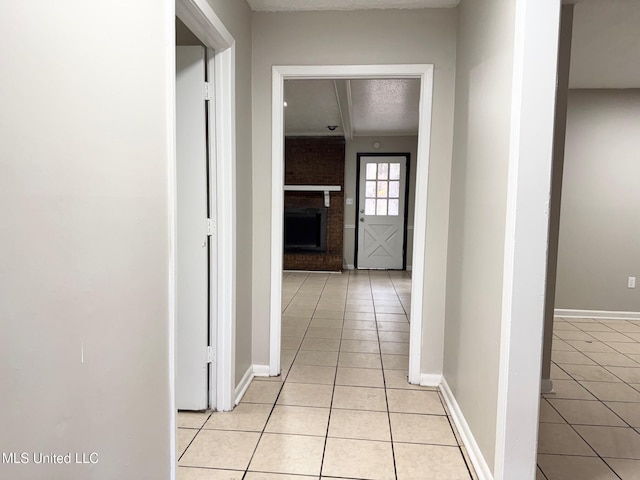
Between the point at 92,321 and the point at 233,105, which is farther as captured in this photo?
the point at 233,105

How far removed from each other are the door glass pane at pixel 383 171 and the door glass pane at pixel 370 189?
171mm

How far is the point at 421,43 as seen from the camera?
2600 millimetres

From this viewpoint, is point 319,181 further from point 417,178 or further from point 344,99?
point 417,178

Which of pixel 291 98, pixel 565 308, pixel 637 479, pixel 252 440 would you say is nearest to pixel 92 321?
pixel 252 440

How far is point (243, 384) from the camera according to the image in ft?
8.56

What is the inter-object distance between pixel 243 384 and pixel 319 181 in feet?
16.6

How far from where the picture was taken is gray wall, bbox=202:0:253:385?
238 centimetres

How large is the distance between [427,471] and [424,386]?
3.03 ft

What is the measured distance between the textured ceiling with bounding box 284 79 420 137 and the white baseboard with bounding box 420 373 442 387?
2585mm

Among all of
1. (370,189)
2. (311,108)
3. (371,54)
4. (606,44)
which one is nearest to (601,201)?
(606,44)

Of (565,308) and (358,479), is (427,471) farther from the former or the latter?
(565,308)

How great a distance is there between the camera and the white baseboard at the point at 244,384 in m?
2.49

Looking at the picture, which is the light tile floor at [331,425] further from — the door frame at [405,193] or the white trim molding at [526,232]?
the door frame at [405,193]

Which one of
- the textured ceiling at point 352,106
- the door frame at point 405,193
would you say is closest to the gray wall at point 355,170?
the door frame at point 405,193
